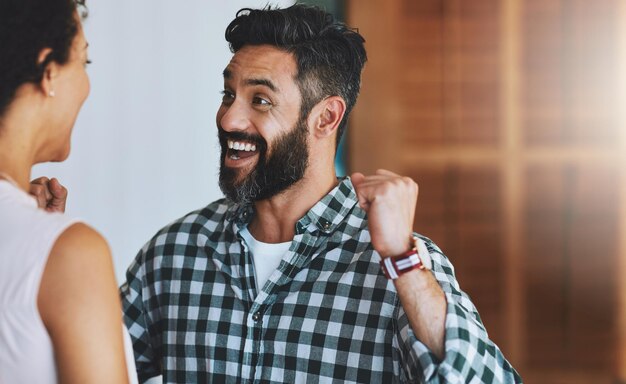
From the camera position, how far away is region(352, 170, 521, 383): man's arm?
1.36 meters

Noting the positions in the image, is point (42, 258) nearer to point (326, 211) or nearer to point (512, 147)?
point (326, 211)

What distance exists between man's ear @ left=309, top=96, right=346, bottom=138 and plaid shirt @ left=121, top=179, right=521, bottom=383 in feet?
0.48

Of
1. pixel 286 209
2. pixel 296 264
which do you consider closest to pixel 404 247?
pixel 296 264

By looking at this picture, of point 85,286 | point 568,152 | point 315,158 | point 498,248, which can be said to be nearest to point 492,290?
point 498,248

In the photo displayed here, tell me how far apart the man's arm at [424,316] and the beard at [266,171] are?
1.16 ft

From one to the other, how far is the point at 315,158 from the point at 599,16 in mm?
1703

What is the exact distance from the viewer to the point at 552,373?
10.1ft

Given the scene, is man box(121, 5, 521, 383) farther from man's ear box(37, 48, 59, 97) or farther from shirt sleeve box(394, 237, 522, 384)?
man's ear box(37, 48, 59, 97)

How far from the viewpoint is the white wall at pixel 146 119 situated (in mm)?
2883

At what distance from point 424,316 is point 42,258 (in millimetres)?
682

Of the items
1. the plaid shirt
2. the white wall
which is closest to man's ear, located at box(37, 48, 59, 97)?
the plaid shirt

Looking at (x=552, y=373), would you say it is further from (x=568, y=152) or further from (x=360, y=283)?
(x=360, y=283)

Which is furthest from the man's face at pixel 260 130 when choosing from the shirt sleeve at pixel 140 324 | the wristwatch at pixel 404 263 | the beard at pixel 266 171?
the wristwatch at pixel 404 263

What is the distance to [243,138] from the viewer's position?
179 centimetres
